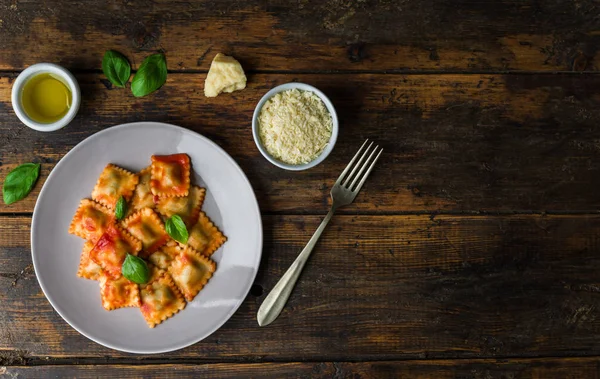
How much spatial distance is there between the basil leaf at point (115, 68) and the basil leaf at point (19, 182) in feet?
2.05

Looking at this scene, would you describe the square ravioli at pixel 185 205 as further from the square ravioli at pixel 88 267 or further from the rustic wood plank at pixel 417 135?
the square ravioli at pixel 88 267

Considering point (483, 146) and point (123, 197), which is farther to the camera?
point (483, 146)

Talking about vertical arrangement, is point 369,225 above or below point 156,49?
below

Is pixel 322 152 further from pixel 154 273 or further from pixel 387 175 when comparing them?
pixel 154 273

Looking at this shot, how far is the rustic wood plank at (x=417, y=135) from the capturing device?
285 centimetres

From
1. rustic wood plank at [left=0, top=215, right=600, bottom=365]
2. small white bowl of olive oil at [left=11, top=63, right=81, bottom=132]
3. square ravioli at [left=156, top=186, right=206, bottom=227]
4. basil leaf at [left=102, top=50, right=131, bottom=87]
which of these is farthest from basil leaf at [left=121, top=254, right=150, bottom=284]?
basil leaf at [left=102, top=50, right=131, bottom=87]

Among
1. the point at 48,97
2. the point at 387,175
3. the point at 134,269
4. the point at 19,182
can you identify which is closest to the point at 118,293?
the point at 134,269

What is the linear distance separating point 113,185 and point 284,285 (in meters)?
1.02

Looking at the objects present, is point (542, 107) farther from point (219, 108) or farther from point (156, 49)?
point (156, 49)

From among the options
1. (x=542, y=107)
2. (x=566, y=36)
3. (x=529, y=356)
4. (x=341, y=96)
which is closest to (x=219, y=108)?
(x=341, y=96)

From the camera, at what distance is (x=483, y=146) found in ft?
9.61

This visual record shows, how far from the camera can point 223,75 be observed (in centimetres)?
273

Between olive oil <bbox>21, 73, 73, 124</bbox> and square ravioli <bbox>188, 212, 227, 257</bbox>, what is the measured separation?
0.89m

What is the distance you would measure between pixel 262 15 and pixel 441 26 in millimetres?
978
